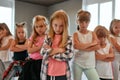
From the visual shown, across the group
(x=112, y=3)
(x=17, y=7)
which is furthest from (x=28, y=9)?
(x=112, y=3)

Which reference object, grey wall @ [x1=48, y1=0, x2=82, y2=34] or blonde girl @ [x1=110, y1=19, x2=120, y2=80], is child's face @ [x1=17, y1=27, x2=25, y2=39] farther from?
grey wall @ [x1=48, y1=0, x2=82, y2=34]

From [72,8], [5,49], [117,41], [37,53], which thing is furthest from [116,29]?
[72,8]

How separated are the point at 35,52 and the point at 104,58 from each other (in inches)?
29.2

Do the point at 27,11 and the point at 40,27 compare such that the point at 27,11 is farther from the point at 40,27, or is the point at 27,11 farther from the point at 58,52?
the point at 58,52

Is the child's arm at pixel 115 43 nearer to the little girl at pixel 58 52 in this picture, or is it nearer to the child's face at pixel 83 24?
the child's face at pixel 83 24

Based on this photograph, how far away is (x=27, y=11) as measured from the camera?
6.04m

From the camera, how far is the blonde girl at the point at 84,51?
1.98 meters

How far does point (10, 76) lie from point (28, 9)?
400 centimetres

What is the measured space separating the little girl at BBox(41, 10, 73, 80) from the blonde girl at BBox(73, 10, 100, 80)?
0.24m

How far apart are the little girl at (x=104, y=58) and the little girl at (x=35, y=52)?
62cm

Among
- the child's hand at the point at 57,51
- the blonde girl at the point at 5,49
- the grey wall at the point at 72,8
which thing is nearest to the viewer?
the child's hand at the point at 57,51

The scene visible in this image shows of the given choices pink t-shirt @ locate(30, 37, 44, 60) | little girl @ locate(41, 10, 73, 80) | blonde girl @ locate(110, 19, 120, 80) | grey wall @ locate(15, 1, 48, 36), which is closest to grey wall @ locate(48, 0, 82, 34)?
grey wall @ locate(15, 1, 48, 36)

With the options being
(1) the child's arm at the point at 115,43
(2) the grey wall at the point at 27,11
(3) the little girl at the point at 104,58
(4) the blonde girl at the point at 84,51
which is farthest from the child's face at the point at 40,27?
(2) the grey wall at the point at 27,11

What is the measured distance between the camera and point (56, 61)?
1787 mm
